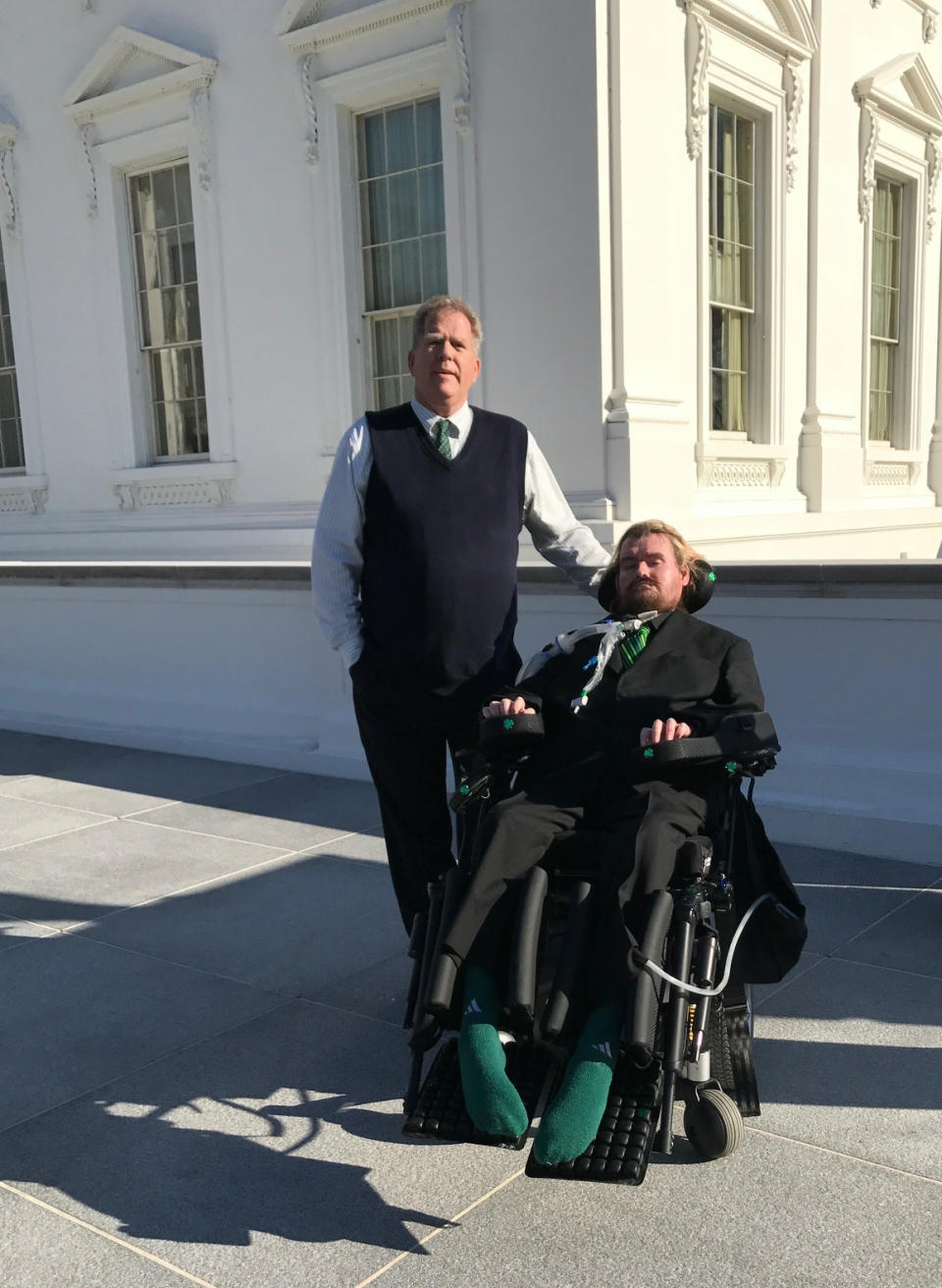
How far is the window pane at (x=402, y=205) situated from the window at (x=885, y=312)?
14.9 feet

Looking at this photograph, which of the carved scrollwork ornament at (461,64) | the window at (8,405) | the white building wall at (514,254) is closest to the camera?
the white building wall at (514,254)

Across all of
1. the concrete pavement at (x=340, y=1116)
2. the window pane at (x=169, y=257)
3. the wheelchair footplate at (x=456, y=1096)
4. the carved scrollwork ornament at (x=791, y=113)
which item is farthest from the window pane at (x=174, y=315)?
the wheelchair footplate at (x=456, y=1096)

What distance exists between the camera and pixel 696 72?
8734 mm

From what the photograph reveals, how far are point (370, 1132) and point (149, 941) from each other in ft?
5.51

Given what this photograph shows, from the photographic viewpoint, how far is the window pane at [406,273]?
962 centimetres

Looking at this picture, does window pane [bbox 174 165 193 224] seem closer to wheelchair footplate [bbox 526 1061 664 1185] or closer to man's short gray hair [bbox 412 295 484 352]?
man's short gray hair [bbox 412 295 484 352]

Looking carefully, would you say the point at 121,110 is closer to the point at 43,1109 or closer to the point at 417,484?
the point at 417,484

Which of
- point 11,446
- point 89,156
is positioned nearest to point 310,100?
point 89,156

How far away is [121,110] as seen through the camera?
35.7 ft

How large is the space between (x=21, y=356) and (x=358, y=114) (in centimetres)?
461

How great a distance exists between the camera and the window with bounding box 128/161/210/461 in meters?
11.0

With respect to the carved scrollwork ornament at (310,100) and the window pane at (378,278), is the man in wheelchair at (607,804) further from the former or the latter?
the carved scrollwork ornament at (310,100)

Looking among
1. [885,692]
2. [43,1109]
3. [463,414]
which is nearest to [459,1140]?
[43,1109]

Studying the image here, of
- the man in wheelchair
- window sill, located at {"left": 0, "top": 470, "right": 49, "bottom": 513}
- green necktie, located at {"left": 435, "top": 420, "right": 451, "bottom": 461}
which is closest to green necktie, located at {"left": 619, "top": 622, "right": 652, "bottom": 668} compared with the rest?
the man in wheelchair
